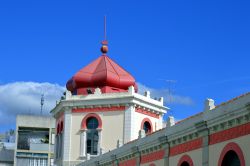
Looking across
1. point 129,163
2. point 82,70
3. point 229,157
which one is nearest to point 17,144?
point 82,70

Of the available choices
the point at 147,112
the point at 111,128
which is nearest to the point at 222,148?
the point at 111,128

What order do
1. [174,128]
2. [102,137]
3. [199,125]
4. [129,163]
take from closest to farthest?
[199,125] < [174,128] < [129,163] < [102,137]

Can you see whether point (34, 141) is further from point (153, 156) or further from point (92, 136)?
point (153, 156)

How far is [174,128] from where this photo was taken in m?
30.6

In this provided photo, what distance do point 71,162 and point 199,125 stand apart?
2111 centimetres

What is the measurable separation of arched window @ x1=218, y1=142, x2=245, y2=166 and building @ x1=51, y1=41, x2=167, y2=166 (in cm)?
1913

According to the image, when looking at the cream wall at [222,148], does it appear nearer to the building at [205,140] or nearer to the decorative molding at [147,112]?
the building at [205,140]

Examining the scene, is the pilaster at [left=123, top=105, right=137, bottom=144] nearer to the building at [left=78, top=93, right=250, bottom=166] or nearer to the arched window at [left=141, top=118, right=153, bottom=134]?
the arched window at [left=141, top=118, right=153, bottom=134]

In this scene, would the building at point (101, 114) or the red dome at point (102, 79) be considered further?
the red dome at point (102, 79)

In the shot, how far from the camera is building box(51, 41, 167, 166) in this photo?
46125 millimetres

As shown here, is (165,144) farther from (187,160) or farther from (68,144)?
(68,144)

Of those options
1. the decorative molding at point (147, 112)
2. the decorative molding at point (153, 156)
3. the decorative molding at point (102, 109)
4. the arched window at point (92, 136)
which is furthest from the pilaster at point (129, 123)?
the decorative molding at point (153, 156)

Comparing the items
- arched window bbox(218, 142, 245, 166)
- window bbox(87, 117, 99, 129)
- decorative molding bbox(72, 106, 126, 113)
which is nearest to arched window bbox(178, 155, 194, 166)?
arched window bbox(218, 142, 245, 166)

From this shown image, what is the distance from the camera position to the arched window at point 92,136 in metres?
46.8
